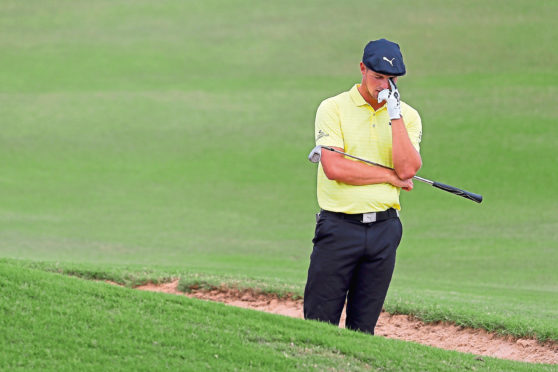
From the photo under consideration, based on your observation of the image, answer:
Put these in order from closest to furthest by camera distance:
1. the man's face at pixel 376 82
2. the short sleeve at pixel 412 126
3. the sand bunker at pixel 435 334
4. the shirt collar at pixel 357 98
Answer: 1. the man's face at pixel 376 82
2. the shirt collar at pixel 357 98
3. the short sleeve at pixel 412 126
4. the sand bunker at pixel 435 334

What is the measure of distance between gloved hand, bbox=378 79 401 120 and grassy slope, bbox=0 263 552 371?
153cm

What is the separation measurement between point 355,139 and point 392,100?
0.39 m

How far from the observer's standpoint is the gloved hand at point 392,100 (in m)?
5.55

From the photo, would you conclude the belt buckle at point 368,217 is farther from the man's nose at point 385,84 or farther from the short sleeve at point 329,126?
the man's nose at point 385,84

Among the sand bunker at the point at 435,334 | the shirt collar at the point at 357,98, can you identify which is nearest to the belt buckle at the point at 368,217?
→ the shirt collar at the point at 357,98

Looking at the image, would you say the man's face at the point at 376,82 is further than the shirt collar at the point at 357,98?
No

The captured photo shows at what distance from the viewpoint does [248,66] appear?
30.6 m

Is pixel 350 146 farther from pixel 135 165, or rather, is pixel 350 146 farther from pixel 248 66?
pixel 248 66

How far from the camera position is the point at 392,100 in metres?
5.57

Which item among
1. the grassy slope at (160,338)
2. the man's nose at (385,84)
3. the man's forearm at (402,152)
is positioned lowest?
the grassy slope at (160,338)

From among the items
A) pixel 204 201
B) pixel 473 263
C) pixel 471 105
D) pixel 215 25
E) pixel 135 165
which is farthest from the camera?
pixel 215 25

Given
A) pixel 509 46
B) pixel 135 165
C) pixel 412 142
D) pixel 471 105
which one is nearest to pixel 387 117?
pixel 412 142

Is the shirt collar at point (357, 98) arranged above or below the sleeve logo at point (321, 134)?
above

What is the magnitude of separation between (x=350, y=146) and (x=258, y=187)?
54.3 feet
